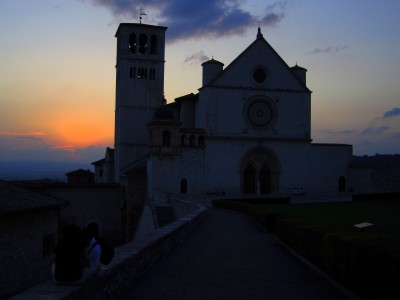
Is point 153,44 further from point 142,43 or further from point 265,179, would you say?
point 265,179

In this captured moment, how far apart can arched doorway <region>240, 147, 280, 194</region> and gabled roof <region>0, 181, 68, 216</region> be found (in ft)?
95.9

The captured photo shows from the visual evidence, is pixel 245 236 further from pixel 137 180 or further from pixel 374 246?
pixel 137 180

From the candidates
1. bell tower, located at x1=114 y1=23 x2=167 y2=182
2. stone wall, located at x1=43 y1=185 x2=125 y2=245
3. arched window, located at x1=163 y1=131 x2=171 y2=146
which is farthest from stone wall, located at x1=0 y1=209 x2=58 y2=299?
bell tower, located at x1=114 y1=23 x2=167 y2=182

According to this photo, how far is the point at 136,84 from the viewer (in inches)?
2406

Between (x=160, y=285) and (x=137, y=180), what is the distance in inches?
1646

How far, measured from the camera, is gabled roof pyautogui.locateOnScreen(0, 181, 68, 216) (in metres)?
20.3

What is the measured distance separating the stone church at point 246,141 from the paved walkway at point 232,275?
30.8 meters

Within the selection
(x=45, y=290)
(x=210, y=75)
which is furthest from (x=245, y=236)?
(x=210, y=75)

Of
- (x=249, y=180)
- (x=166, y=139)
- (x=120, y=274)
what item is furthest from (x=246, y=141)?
(x=120, y=274)

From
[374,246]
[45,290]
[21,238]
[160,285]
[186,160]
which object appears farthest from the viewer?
[186,160]

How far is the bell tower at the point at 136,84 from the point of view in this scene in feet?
200

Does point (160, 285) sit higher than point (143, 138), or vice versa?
point (143, 138)

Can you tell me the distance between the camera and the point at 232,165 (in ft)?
172

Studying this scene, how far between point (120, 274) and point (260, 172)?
1750 inches
